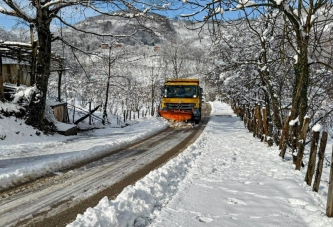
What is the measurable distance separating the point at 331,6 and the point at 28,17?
1204 cm

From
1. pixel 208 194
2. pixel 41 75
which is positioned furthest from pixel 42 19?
pixel 208 194

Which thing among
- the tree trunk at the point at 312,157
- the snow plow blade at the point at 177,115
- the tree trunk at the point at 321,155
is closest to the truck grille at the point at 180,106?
the snow plow blade at the point at 177,115

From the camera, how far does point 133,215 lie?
3.95m

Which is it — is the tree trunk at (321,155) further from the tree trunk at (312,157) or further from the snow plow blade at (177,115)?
the snow plow blade at (177,115)

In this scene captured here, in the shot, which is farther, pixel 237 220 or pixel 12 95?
pixel 12 95

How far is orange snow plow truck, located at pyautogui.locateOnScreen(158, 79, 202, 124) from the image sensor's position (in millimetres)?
19016

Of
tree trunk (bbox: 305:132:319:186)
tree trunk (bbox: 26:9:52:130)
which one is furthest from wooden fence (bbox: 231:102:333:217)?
tree trunk (bbox: 26:9:52:130)

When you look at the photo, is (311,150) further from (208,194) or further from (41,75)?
(41,75)

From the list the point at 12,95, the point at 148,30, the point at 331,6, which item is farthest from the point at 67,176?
the point at 12,95

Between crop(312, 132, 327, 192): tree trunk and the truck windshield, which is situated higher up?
the truck windshield

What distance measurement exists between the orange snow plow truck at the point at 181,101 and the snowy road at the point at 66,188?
32.4 feet

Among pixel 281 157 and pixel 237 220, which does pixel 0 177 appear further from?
pixel 281 157

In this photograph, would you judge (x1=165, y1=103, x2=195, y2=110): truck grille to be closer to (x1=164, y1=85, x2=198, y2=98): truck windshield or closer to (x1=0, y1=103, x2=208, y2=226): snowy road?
(x1=164, y1=85, x2=198, y2=98): truck windshield

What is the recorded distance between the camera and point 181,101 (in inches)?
768
